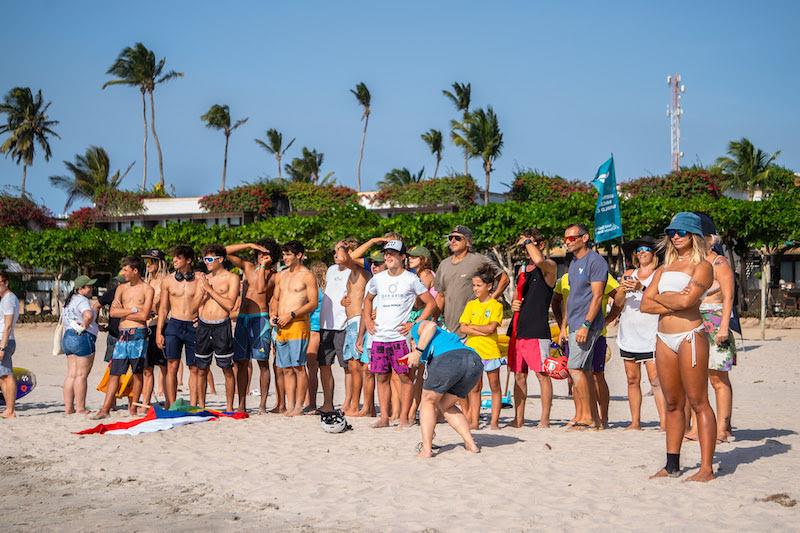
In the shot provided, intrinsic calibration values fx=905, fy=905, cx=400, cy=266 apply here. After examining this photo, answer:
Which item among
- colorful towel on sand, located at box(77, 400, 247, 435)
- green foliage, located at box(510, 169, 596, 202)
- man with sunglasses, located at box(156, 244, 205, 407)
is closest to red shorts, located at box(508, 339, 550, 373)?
colorful towel on sand, located at box(77, 400, 247, 435)

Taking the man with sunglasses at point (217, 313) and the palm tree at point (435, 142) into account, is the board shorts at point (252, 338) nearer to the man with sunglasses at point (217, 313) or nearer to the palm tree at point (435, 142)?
the man with sunglasses at point (217, 313)

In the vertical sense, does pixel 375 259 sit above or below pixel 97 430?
above

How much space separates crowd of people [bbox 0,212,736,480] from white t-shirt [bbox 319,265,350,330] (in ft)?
0.05

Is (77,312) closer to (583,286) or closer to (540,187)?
(583,286)

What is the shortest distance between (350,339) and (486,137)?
44993 mm

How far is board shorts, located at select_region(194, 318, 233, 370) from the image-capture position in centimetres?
977

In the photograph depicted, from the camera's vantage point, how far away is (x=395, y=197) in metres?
50.2

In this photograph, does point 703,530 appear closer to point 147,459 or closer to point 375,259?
point 147,459

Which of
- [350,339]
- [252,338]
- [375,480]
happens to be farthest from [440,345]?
[252,338]

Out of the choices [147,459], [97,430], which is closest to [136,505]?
[147,459]

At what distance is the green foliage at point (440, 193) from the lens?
47.6 metres

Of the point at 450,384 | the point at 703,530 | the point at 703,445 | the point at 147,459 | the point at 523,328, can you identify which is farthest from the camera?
the point at 523,328

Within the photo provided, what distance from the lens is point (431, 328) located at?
7.25 m

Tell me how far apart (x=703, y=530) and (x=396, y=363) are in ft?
13.2
